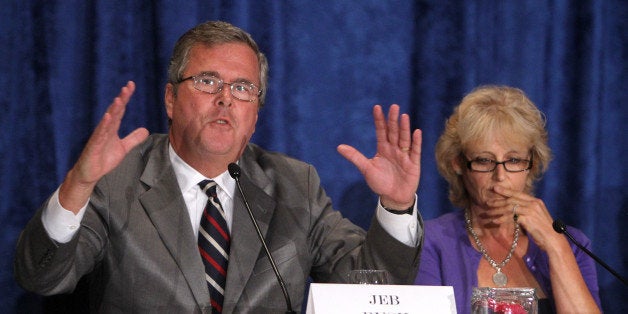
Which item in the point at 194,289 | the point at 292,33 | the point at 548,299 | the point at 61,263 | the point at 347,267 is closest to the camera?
the point at 61,263

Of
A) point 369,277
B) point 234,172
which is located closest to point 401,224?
point 369,277

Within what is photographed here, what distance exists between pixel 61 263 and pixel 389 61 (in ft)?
4.46

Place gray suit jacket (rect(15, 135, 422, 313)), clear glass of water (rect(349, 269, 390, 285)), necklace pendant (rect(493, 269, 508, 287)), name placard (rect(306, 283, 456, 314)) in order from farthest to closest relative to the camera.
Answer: necklace pendant (rect(493, 269, 508, 287))
gray suit jacket (rect(15, 135, 422, 313))
clear glass of water (rect(349, 269, 390, 285))
name placard (rect(306, 283, 456, 314))

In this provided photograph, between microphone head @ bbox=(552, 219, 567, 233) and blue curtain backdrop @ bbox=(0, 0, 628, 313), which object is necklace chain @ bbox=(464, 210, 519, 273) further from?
microphone head @ bbox=(552, 219, 567, 233)

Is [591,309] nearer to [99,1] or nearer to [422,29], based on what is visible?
[422,29]

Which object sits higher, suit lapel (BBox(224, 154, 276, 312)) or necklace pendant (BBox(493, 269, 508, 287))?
suit lapel (BBox(224, 154, 276, 312))

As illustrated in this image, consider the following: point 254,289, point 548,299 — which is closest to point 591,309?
point 548,299

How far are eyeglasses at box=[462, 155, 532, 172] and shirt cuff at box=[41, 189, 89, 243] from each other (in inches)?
48.6

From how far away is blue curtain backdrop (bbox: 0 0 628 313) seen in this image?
2.48m

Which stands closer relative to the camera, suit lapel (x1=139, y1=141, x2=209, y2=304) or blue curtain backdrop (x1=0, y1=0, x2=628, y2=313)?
suit lapel (x1=139, y1=141, x2=209, y2=304)

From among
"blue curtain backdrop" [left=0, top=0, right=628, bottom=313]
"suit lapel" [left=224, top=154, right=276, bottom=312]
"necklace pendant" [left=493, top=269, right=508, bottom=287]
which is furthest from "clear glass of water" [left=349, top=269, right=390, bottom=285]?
"blue curtain backdrop" [left=0, top=0, right=628, bottom=313]

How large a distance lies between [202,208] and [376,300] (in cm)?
79

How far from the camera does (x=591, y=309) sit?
2.29 meters

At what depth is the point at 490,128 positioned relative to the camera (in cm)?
251
